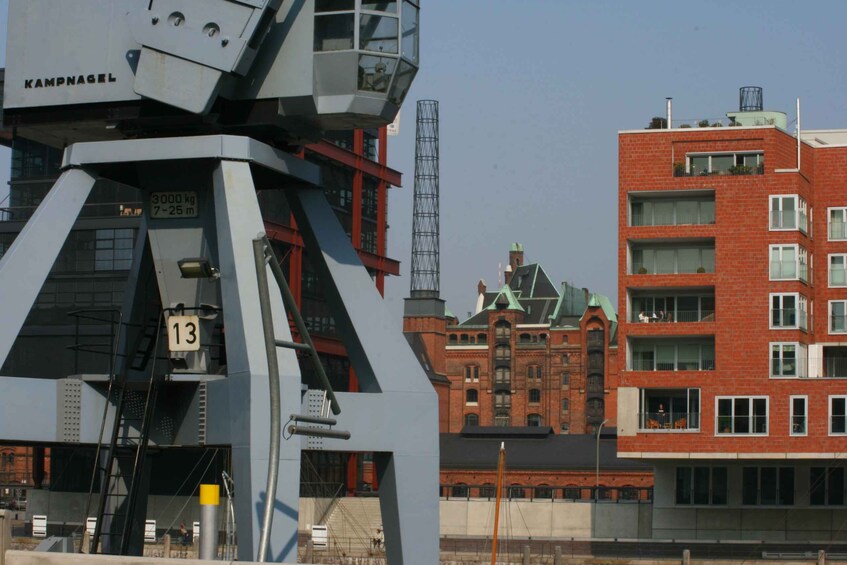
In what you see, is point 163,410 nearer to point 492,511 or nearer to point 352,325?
point 352,325

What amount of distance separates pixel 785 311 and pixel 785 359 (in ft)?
6.93

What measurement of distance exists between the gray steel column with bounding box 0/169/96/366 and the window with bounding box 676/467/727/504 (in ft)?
160

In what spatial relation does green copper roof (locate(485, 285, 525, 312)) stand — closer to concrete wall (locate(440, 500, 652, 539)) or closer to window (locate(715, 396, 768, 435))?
concrete wall (locate(440, 500, 652, 539))

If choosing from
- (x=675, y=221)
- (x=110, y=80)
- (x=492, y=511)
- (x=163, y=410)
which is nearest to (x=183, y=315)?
(x=163, y=410)

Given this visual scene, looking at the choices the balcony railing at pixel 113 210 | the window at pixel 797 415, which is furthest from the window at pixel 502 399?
the window at pixel 797 415

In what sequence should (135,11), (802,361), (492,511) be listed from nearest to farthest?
1. (135,11)
2. (802,361)
3. (492,511)

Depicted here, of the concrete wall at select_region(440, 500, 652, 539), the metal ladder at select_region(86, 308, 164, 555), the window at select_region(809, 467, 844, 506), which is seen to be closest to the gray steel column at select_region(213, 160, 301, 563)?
the metal ladder at select_region(86, 308, 164, 555)

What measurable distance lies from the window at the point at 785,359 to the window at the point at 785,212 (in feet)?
16.8

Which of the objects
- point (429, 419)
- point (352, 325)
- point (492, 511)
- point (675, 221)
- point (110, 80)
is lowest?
point (492, 511)

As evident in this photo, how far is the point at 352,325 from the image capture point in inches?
914

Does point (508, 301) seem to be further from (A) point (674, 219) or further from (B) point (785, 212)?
(B) point (785, 212)

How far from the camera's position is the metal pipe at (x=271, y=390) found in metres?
18.7

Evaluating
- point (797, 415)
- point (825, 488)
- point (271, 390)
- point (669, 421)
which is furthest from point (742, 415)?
point (271, 390)

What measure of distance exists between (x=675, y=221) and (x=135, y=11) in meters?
47.0
